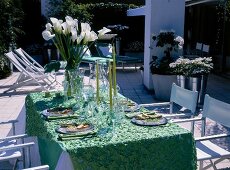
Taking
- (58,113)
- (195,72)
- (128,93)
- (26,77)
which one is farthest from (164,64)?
(58,113)

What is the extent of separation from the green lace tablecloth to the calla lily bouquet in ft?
3.08

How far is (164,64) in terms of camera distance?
7492mm

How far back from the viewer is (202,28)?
13086 mm

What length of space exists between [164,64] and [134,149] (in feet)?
16.8

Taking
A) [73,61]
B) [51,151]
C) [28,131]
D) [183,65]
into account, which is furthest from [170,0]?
[51,151]

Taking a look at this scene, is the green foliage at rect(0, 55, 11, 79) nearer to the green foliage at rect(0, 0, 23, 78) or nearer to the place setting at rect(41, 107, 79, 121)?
the green foliage at rect(0, 0, 23, 78)

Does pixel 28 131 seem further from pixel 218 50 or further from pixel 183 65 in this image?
pixel 218 50

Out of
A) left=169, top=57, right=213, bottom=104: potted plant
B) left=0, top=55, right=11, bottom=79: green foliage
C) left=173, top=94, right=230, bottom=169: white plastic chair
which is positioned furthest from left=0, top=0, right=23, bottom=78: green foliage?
left=173, top=94, right=230, bottom=169: white plastic chair

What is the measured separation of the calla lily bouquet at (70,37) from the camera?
3.48 metres

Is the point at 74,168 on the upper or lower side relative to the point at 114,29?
lower

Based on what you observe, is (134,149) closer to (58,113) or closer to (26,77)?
(58,113)

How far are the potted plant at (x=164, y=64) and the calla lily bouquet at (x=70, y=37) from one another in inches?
154

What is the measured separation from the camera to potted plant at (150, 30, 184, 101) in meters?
7.34

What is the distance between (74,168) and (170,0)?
20.7 feet
